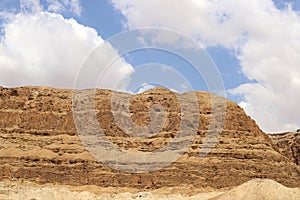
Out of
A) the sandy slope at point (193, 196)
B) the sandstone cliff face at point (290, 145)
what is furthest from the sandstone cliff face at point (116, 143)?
the sandstone cliff face at point (290, 145)

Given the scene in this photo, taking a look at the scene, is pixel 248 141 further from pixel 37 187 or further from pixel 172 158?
pixel 37 187

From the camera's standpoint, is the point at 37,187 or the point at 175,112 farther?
the point at 175,112

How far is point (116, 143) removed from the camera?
11675cm

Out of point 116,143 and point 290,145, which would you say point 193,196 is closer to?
point 116,143

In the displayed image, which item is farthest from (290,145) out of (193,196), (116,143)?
(193,196)

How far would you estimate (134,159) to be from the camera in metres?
109

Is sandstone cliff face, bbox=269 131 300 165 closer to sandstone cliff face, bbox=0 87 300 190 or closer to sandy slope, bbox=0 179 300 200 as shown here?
sandstone cliff face, bbox=0 87 300 190

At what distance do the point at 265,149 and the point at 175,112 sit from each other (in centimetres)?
2291

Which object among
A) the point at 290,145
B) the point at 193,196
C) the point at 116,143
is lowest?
the point at 193,196

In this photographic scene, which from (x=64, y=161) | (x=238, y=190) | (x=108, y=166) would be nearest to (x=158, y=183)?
(x=108, y=166)

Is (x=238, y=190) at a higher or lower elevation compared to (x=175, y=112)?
lower

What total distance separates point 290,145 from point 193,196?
52.3 metres

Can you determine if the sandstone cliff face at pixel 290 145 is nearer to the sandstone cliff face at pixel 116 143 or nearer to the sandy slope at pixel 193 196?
the sandstone cliff face at pixel 116 143

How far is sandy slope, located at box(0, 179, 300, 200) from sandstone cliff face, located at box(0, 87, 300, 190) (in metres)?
5.90
